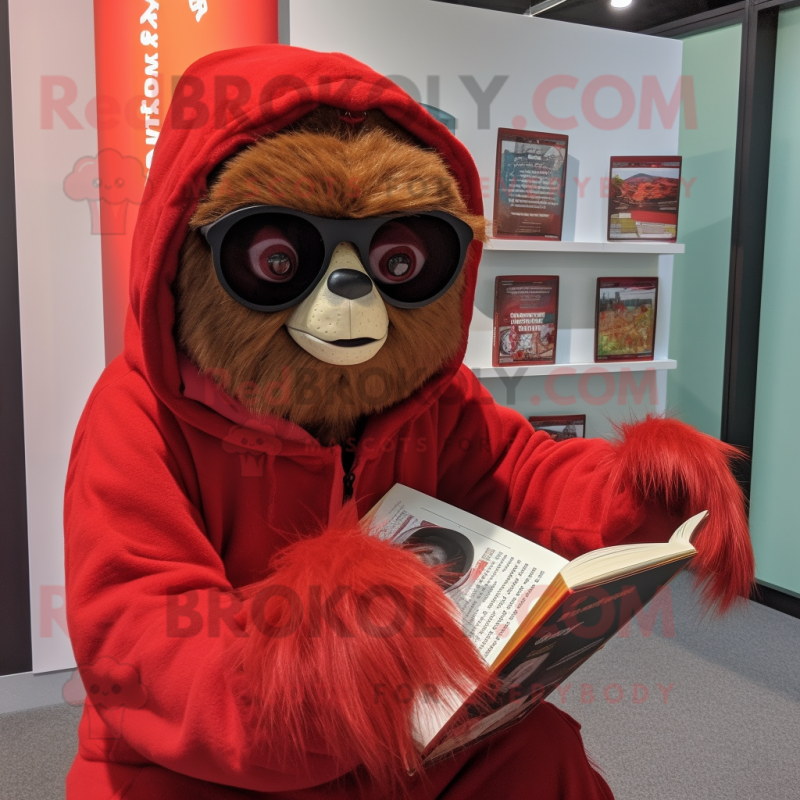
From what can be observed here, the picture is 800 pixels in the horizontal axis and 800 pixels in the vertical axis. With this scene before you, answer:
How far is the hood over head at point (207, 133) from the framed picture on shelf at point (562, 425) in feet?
5.17

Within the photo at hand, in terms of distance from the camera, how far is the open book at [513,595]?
0.66 meters

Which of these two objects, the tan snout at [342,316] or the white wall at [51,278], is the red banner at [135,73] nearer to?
the white wall at [51,278]

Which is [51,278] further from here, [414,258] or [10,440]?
[414,258]

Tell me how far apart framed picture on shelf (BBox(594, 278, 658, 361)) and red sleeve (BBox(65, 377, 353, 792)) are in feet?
6.08

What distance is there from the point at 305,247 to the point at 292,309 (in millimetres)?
72

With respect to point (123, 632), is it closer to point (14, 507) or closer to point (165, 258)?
point (165, 258)

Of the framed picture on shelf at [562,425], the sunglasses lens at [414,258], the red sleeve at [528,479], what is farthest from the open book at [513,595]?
the framed picture on shelf at [562,425]

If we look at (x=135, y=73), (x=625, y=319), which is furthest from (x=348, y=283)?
(x=625, y=319)

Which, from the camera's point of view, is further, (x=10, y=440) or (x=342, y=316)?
(x=10, y=440)

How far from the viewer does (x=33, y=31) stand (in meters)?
1.69

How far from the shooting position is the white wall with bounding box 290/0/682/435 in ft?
6.74

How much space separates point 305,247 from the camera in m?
0.84

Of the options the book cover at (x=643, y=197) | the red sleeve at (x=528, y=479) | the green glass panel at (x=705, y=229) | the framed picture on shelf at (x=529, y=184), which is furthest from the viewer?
the green glass panel at (x=705, y=229)

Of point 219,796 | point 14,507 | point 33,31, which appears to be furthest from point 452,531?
point 33,31
